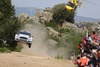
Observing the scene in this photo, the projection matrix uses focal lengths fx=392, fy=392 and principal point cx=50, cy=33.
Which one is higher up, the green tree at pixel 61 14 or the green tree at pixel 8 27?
the green tree at pixel 8 27

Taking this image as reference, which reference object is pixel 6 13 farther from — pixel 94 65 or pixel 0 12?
pixel 94 65

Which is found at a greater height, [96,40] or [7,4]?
[96,40]

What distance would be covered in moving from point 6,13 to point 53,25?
4109cm

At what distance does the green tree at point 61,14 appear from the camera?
97750mm

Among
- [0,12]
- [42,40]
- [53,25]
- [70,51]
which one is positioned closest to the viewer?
[70,51]

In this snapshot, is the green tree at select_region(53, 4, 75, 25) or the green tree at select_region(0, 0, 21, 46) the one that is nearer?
the green tree at select_region(0, 0, 21, 46)

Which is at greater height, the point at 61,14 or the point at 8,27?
the point at 8,27

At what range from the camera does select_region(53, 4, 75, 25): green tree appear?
9775 cm

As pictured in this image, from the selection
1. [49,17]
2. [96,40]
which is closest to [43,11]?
[49,17]

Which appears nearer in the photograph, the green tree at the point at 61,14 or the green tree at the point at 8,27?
the green tree at the point at 8,27

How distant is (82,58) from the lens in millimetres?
20984

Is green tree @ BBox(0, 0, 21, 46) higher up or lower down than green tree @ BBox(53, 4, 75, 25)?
higher up

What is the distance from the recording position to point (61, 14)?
324 feet

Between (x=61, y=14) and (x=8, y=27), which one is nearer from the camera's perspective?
(x=8, y=27)
